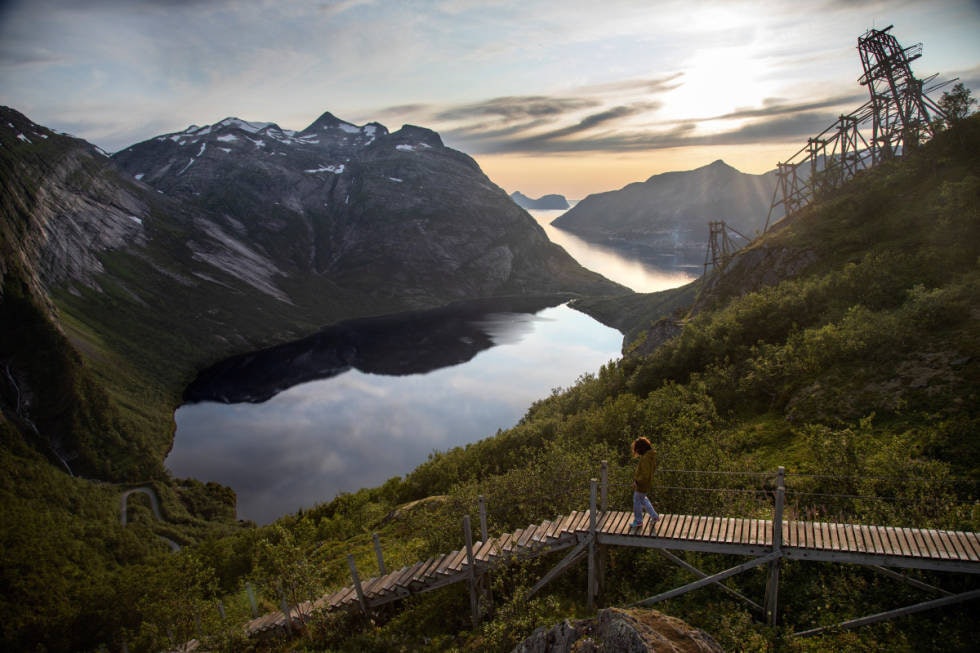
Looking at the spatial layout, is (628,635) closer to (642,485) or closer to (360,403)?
(642,485)

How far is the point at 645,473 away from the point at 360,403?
79198mm

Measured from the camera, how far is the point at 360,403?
87500 mm

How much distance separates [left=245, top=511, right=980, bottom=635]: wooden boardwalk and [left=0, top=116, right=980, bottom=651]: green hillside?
903 mm

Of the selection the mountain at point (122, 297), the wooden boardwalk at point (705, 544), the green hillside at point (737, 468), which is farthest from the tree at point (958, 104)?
the mountain at point (122, 297)

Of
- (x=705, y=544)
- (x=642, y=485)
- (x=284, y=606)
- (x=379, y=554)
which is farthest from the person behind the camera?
(x=284, y=606)

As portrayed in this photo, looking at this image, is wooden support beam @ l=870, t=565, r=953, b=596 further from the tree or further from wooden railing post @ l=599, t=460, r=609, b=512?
the tree

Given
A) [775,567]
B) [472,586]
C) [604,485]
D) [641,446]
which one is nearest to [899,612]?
→ [775,567]

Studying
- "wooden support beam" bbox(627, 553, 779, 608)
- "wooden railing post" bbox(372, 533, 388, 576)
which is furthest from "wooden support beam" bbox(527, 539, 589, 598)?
"wooden railing post" bbox(372, 533, 388, 576)

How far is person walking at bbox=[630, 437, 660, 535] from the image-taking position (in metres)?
13.1

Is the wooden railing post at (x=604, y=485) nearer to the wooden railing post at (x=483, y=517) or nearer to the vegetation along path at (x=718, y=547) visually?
the vegetation along path at (x=718, y=547)

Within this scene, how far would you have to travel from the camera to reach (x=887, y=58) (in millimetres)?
41438

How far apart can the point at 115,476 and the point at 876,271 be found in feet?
256

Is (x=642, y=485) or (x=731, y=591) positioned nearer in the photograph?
(x=731, y=591)

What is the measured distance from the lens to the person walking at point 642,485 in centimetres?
1312
